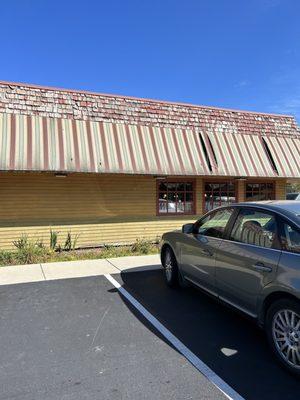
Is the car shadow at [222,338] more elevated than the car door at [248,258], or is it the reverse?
the car door at [248,258]

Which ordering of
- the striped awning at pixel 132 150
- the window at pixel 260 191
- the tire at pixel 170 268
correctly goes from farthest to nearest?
1. the window at pixel 260 191
2. the striped awning at pixel 132 150
3. the tire at pixel 170 268

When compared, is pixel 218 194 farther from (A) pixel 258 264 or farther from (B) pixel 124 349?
(B) pixel 124 349

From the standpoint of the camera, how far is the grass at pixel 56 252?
32.7 ft

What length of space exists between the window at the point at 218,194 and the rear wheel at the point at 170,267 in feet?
19.9

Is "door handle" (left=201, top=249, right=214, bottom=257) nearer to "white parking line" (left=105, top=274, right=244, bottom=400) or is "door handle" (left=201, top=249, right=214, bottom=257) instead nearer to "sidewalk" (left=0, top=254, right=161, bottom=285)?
"white parking line" (left=105, top=274, right=244, bottom=400)

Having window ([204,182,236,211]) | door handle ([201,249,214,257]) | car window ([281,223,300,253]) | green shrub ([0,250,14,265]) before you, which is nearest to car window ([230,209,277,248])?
car window ([281,223,300,253])

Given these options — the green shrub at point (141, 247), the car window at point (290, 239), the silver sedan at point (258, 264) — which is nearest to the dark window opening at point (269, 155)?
the green shrub at point (141, 247)

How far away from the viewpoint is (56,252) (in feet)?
36.4

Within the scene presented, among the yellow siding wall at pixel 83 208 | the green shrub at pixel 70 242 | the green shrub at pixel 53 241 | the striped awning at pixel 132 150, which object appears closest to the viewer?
the striped awning at pixel 132 150

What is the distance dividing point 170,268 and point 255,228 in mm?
2669

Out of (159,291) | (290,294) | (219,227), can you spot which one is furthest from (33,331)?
(290,294)

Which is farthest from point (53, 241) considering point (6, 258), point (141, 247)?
point (141, 247)

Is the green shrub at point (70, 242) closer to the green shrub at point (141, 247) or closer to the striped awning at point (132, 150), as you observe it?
the green shrub at point (141, 247)

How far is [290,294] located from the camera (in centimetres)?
401
